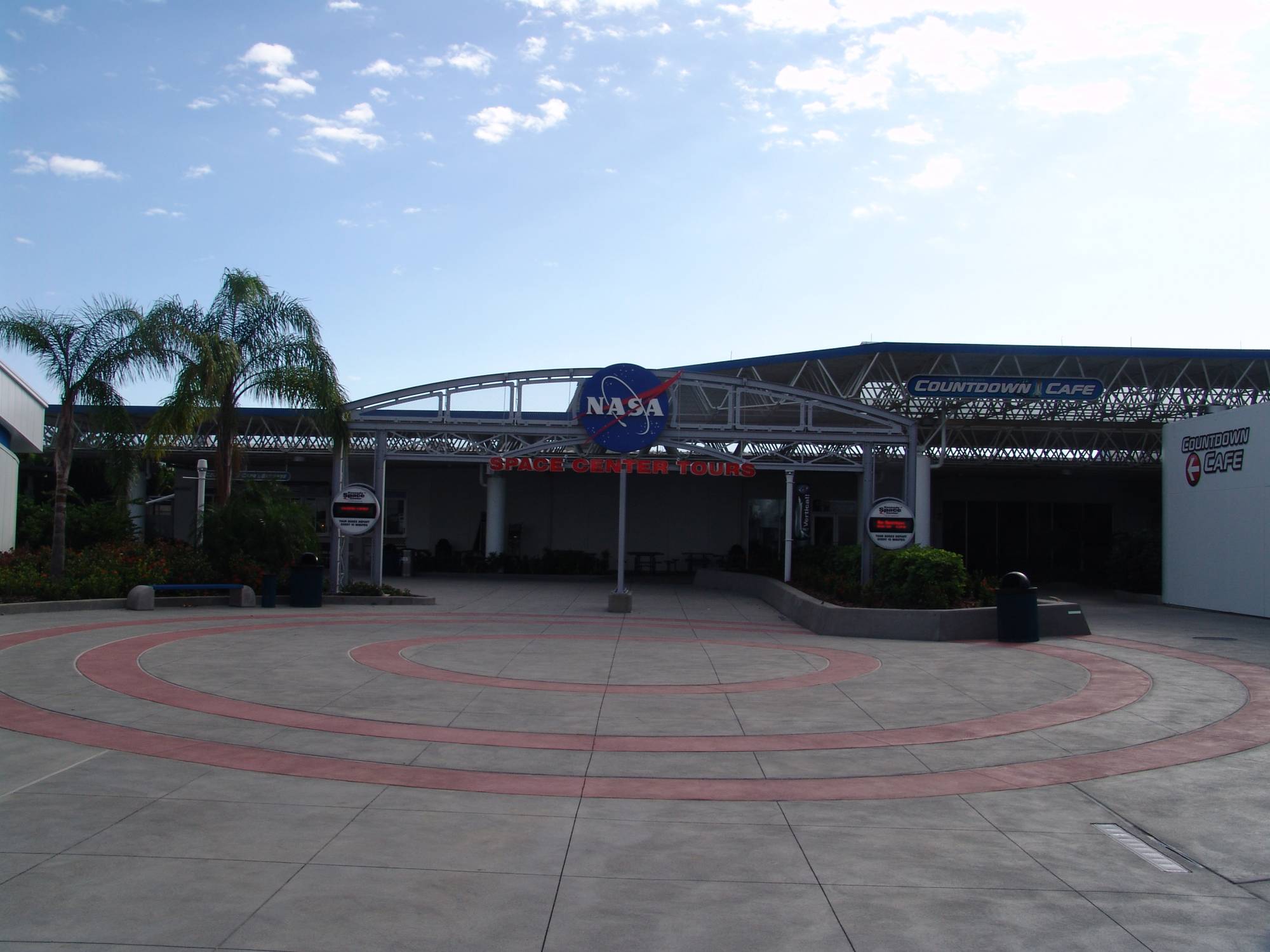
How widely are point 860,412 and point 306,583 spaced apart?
13963 mm

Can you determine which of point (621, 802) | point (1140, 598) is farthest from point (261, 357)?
point (1140, 598)

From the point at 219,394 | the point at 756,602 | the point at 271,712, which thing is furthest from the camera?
the point at 756,602

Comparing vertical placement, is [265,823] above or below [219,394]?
below

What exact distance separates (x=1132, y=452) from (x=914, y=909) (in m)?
37.1

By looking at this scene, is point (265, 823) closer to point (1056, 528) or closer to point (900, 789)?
point (900, 789)

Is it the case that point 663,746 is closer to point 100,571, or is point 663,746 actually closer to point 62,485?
point 100,571

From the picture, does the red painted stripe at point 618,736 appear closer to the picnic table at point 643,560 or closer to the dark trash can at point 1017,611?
the dark trash can at point 1017,611

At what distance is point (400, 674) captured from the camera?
13469 mm

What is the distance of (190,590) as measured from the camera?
22.8 meters

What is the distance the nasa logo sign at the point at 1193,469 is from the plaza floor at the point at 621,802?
12.4 metres

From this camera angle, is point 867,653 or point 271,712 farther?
point 867,653

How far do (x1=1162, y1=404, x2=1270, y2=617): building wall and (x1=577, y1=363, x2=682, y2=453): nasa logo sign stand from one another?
13246 millimetres

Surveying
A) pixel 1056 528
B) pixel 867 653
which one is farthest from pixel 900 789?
pixel 1056 528

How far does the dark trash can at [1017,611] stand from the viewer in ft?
59.1
